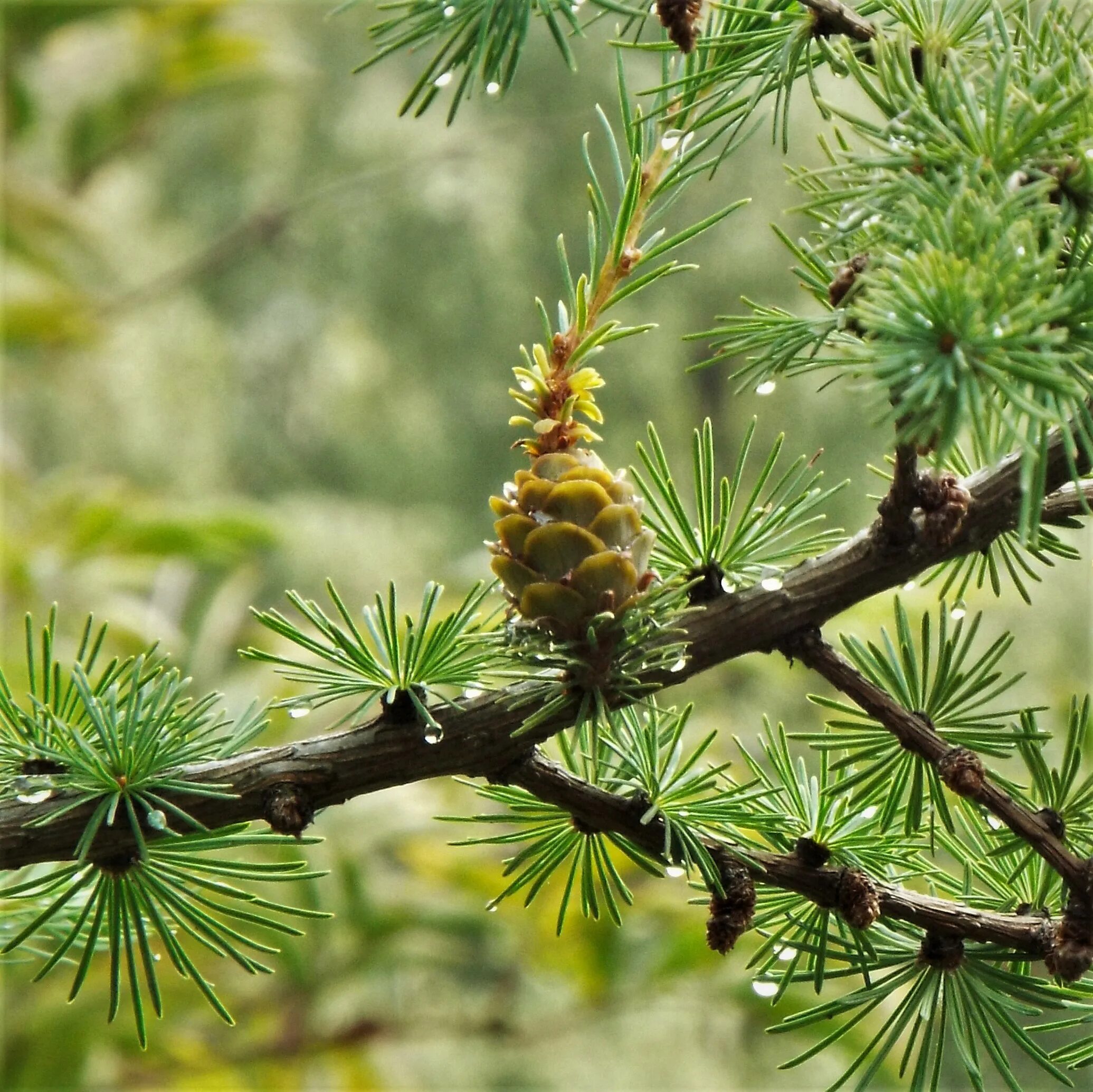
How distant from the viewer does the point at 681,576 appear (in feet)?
0.95

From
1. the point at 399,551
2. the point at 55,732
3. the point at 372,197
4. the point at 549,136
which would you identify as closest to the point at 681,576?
the point at 55,732

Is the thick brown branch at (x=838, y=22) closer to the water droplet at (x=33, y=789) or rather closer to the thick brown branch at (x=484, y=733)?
the thick brown branch at (x=484, y=733)

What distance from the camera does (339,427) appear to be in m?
2.73

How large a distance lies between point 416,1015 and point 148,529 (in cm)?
59

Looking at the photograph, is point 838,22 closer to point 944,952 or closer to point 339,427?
point 944,952

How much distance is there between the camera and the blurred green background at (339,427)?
3.69ft

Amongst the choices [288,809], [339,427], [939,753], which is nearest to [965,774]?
[939,753]

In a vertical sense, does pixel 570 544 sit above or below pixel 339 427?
below

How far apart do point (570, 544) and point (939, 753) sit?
100 mm

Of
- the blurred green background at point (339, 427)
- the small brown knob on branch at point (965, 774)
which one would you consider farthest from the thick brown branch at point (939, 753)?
the blurred green background at point (339, 427)

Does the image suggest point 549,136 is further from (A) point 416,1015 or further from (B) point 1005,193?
(B) point 1005,193

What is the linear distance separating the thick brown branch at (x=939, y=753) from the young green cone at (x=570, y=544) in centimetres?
4

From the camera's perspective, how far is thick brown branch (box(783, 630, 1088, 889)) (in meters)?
0.28

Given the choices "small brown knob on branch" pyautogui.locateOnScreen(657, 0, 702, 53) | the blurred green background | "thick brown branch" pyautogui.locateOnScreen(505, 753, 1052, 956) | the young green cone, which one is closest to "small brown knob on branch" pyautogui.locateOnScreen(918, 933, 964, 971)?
"thick brown branch" pyautogui.locateOnScreen(505, 753, 1052, 956)
